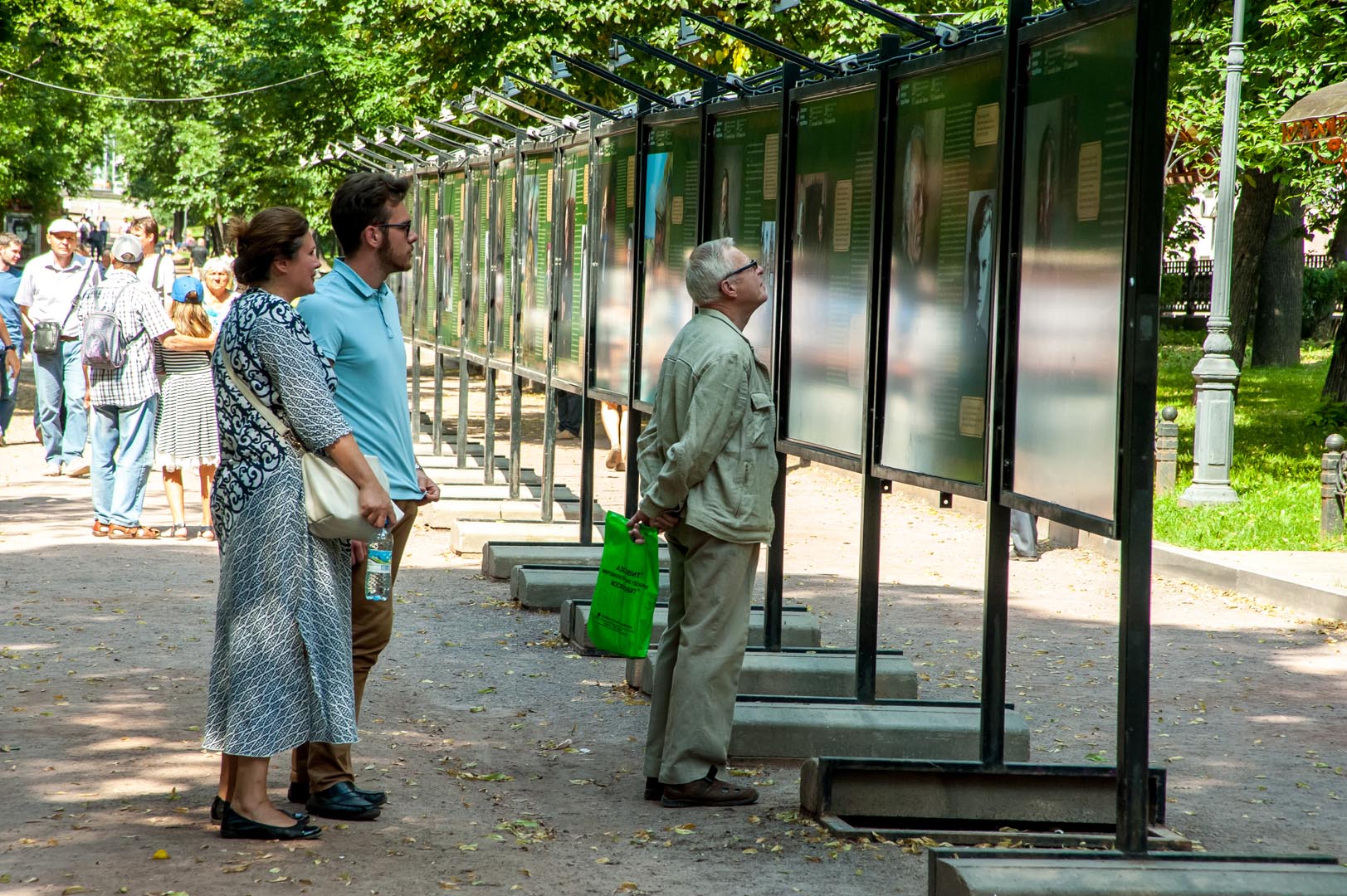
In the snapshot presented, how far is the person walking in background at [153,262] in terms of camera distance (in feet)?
44.5

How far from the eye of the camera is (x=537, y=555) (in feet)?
33.1

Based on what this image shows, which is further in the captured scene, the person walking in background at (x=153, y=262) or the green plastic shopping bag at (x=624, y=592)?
the person walking in background at (x=153, y=262)

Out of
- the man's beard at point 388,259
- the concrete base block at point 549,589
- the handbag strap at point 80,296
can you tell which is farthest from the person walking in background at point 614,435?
the man's beard at point 388,259

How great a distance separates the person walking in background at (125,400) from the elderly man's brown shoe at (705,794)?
6.91 m

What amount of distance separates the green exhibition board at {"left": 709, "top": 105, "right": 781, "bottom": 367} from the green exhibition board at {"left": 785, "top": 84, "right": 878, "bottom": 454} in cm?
21

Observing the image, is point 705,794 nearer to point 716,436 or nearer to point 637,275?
point 716,436

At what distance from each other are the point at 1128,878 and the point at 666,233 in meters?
5.12

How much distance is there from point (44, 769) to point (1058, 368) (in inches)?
137

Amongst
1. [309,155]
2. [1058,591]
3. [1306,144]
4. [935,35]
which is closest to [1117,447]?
[935,35]

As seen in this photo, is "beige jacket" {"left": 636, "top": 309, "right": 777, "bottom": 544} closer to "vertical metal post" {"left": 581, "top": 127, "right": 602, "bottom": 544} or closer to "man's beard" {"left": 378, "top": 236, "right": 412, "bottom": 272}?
"man's beard" {"left": 378, "top": 236, "right": 412, "bottom": 272}

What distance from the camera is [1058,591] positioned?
1062 cm

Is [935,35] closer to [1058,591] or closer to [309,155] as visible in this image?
[1058,591]

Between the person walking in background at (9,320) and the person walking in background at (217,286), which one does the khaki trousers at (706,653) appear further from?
the person walking in background at (9,320)

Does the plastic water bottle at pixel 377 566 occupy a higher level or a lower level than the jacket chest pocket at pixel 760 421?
lower
